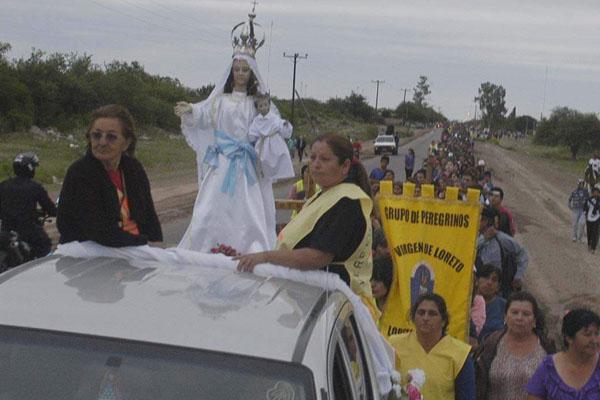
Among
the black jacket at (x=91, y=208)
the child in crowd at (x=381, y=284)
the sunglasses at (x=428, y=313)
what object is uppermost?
the black jacket at (x=91, y=208)

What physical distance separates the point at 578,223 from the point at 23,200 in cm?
1676

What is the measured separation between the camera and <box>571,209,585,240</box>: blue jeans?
23.0m

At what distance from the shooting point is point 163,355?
9.46 feet

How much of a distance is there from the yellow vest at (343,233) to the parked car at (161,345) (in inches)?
41.4

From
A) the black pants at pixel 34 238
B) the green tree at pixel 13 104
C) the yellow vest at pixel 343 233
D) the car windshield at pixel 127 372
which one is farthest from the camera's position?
the green tree at pixel 13 104

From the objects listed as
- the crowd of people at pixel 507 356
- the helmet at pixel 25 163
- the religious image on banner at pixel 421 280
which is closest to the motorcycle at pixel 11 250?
the helmet at pixel 25 163

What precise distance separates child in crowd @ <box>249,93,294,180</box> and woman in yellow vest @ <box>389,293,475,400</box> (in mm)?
Result: 3198

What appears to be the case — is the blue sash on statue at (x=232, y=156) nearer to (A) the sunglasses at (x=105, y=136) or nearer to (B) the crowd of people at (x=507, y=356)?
(B) the crowd of people at (x=507, y=356)

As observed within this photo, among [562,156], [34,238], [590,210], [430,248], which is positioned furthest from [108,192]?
[562,156]

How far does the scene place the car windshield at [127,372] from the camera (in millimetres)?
2842

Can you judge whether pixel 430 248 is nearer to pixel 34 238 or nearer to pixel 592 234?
pixel 34 238

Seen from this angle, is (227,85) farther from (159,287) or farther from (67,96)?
(67,96)

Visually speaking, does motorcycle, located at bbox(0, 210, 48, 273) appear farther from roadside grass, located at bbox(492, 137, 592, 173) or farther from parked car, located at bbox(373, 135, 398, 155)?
roadside grass, located at bbox(492, 137, 592, 173)

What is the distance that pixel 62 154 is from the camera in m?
36.5
